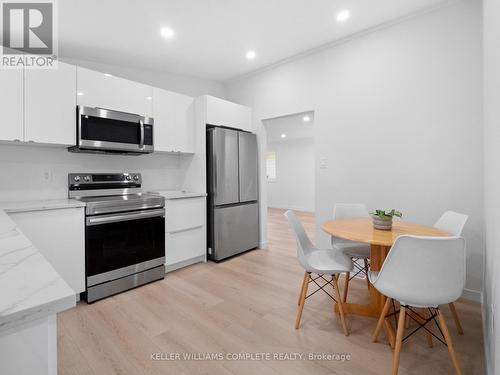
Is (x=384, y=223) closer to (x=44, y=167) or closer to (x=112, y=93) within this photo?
(x=112, y=93)

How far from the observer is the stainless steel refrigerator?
3.51 metres

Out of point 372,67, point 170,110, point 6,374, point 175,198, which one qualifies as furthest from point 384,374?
point 170,110

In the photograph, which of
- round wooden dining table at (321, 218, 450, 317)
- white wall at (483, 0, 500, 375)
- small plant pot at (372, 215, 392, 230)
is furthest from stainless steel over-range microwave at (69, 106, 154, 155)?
white wall at (483, 0, 500, 375)

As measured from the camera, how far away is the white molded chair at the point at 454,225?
6.33 feet

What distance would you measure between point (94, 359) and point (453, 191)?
10.4 feet

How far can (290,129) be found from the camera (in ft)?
24.8

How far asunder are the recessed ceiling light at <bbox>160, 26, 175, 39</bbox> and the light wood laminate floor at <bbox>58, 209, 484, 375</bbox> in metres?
2.71

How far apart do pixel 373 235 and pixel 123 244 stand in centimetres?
230

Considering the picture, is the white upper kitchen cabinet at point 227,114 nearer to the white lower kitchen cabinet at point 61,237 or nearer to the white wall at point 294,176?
the white lower kitchen cabinet at point 61,237

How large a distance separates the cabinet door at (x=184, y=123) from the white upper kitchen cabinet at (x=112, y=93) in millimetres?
371

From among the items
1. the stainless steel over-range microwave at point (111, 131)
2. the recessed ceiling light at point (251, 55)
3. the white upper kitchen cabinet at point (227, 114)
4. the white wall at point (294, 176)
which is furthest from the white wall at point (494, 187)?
the white wall at point (294, 176)

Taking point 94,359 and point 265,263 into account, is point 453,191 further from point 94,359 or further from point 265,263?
point 94,359

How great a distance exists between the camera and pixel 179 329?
2.02m

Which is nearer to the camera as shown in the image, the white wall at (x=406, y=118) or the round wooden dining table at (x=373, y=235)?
the round wooden dining table at (x=373, y=235)
